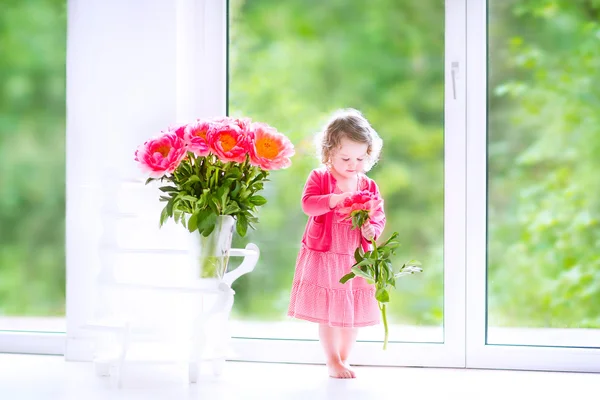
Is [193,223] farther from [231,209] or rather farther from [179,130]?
[179,130]

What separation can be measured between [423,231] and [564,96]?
0.61m

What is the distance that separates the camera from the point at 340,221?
2.25 metres

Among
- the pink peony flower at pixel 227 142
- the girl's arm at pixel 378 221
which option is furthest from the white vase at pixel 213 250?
the girl's arm at pixel 378 221

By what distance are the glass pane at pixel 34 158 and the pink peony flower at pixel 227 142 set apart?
32.5 inches

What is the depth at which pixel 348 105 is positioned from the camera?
8.21ft

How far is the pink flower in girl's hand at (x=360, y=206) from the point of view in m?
2.13

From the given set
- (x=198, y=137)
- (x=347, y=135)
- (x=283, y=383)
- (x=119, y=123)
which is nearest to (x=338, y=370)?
(x=283, y=383)

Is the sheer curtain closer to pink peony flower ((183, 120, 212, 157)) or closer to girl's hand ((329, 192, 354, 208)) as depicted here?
pink peony flower ((183, 120, 212, 157))

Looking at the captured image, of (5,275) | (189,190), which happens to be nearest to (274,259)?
(189,190)

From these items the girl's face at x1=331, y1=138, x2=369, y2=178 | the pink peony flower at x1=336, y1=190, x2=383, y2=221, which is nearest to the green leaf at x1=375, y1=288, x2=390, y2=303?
the pink peony flower at x1=336, y1=190, x2=383, y2=221

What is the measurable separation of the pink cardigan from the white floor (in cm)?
39

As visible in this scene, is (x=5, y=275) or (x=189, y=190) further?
(x=5, y=275)

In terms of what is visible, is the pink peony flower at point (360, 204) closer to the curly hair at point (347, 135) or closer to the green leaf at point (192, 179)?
the curly hair at point (347, 135)

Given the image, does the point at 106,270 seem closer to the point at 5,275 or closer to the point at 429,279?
the point at 5,275
